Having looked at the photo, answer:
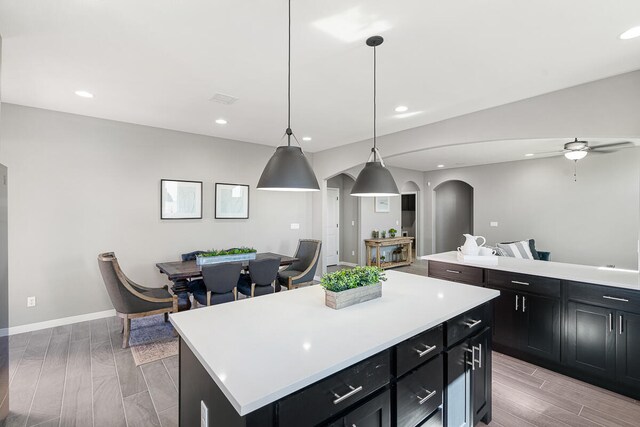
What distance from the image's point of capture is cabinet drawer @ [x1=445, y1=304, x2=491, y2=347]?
5.55 feet

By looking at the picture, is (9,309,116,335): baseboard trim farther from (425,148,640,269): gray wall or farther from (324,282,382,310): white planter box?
(425,148,640,269): gray wall

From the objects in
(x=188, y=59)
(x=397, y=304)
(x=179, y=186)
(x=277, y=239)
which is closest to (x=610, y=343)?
(x=397, y=304)

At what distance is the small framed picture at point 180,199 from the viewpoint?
4.53 metres

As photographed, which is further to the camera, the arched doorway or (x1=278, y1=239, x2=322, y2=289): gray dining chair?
the arched doorway

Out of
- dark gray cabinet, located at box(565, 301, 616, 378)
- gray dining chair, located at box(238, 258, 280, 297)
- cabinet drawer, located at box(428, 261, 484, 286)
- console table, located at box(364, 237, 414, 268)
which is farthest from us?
console table, located at box(364, 237, 414, 268)

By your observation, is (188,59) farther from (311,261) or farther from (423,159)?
(423,159)

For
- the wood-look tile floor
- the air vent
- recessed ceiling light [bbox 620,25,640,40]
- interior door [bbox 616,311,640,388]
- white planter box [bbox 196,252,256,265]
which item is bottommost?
the wood-look tile floor

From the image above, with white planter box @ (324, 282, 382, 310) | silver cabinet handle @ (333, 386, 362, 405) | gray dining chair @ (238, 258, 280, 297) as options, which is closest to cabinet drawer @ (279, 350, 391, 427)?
silver cabinet handle @ (333, 386, 362, 405)

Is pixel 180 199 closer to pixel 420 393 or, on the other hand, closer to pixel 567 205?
pixel 420 393

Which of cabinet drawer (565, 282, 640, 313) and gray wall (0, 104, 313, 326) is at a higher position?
gray wall (0, 104, 313, 326)

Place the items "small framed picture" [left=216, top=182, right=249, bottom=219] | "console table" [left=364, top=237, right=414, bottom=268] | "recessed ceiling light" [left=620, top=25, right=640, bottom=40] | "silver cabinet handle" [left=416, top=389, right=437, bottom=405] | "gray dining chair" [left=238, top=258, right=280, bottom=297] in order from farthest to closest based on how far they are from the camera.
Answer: "console table" [left=364, top=237, right=414, bottom=268] < "small framed picture" [left=216, top=182, right=249, bottom=219] < "gray dining chair" [left=238, top=258, right=280, bottom=297] < "recessed ceiling light" [left=620, top=25, right=640, bottom=40] < "silver cabinet handle" [left=416, top=389, right=437, bottom=405]

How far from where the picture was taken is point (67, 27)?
2068 mm

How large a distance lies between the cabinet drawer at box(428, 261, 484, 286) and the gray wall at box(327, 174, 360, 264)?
160 inches

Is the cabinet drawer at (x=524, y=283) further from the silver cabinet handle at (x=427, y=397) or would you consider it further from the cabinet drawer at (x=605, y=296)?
the silver cabinet handle at (x=427, y=397)
